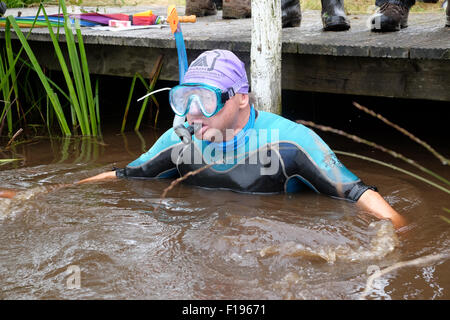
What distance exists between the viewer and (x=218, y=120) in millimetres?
3312

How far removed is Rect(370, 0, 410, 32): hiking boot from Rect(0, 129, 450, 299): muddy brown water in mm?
1039

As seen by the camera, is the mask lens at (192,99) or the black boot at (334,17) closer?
the mask lens at (192,99)

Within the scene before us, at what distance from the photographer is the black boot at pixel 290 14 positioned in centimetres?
501

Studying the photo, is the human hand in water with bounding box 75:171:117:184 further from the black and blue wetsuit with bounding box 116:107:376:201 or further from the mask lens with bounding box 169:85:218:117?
the mask lens with bounding box 169:85:218:117

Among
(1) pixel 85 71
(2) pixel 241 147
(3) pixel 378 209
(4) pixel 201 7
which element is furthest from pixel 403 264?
(4) pixel 201 7

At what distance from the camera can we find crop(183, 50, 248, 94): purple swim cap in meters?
3.25

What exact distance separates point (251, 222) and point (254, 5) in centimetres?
166

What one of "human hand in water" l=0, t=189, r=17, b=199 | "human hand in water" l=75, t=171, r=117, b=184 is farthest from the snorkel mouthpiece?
"human hand in water" l=0, t=189, r=17, b=199

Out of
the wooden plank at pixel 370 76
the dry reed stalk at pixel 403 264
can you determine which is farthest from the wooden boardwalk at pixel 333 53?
the dry reed stalk at pixel 403 264

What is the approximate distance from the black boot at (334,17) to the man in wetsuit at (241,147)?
137 cm

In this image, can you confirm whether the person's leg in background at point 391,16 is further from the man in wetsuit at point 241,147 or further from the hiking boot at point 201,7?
the hiking boot at point 201,7

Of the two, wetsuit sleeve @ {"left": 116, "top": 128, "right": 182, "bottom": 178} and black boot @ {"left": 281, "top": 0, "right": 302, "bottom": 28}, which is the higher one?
black boot @ {"left": 281, "top": 0, "right": 302, "bottom": 28}

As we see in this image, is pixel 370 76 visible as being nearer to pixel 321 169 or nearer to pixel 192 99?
pixel 321 169
